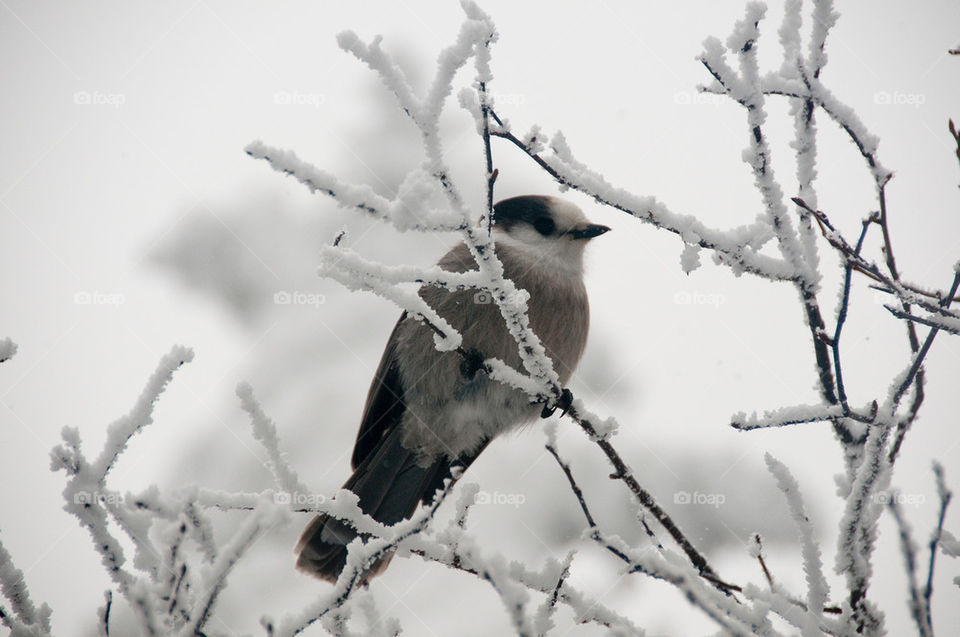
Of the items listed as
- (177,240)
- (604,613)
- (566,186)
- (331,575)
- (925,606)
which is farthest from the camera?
(177,240)

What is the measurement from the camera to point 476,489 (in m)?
1.76

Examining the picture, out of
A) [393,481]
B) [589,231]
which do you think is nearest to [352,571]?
[393,481]

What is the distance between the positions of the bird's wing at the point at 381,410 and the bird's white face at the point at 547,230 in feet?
2.26

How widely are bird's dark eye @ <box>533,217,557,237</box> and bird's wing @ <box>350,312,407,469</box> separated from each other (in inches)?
31.1

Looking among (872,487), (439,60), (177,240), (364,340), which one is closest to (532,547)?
Answer: (364,340)

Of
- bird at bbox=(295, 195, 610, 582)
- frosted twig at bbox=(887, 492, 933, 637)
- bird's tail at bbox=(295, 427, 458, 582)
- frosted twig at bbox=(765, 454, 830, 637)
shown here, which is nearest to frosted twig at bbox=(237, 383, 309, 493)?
frosted twig at bbox=(765, 454, 830, 637)

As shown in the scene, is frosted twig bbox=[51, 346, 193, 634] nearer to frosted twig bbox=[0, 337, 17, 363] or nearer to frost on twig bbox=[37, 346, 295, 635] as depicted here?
frost on twig bbox=[37, 346, 295, 635]

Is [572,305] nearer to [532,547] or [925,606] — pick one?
[925,606]

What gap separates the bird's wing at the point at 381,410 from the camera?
3.34 meters

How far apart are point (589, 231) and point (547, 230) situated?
0.20 m

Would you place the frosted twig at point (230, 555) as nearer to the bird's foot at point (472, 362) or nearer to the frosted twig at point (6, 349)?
the frosted twig at point (6, 349)

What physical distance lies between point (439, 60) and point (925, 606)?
114 centimetres

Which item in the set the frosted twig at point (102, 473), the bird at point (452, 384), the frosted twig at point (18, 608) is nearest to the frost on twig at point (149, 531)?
A: the frosted twig at point (102, 473)

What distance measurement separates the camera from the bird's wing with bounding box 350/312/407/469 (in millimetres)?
3342
